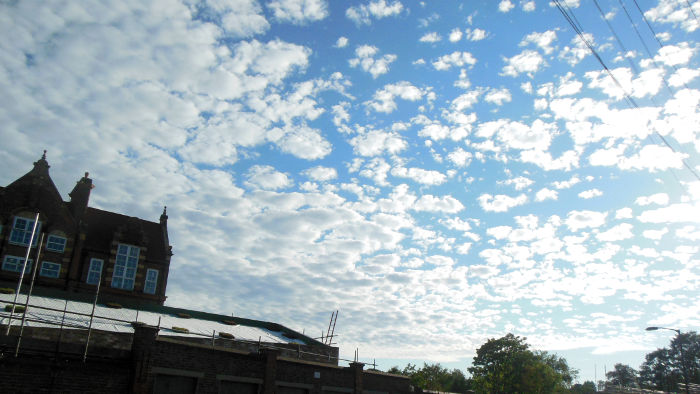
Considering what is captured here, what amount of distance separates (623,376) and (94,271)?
416 feet

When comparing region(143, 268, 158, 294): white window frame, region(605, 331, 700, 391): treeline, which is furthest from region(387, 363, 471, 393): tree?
region(605, 331, 700, 391): treeline

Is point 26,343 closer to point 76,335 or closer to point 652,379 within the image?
point 76,335

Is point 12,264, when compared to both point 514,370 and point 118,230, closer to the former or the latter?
point 118,230

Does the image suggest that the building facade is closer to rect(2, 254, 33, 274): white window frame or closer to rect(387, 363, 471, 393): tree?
rect(2, 254, 33, 274): white window frame

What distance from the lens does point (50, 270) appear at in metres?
36.8

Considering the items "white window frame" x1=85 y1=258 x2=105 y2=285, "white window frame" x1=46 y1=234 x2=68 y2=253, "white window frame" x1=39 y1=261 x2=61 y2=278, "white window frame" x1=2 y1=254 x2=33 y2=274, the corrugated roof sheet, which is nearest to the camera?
the corrugated roof sheet

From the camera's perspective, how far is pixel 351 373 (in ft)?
97.0

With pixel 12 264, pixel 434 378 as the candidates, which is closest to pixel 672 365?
pixel 434 378

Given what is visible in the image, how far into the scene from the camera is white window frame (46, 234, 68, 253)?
37312 millimetres

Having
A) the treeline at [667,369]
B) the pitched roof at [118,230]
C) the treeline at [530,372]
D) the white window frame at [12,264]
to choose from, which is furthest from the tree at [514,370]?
the white window frame at [12,264]

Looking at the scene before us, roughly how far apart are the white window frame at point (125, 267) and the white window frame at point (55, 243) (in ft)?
13.5

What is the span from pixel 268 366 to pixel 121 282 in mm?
21335

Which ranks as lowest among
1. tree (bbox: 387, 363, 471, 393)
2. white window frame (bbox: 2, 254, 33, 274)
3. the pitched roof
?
tree (bbox: 387, 363, 471, 393)

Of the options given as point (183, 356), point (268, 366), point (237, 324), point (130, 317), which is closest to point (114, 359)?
point (183, 356)
